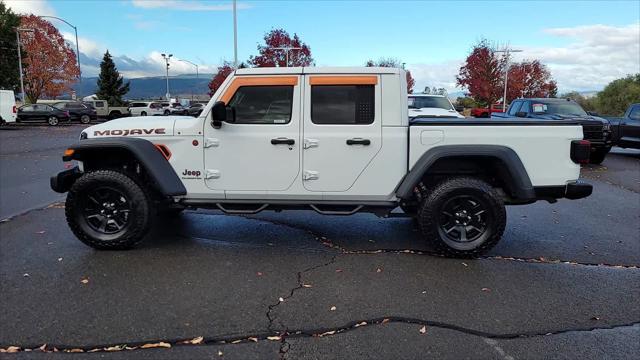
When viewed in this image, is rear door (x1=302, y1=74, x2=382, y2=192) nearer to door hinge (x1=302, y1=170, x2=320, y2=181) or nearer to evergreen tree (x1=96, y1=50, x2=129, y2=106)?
door hinge (x1=302, y1=170, x2=320, y2=181)

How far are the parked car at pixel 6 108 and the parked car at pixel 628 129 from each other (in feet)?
99.4

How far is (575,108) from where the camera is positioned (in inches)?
560

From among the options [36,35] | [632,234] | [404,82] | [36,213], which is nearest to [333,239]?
[404,82]

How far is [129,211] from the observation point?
17.1 feet

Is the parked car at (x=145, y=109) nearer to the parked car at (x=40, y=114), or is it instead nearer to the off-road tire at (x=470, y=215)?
the parked car at (x=40, y=114)

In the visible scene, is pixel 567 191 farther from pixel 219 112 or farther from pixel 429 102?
pixel 429 102

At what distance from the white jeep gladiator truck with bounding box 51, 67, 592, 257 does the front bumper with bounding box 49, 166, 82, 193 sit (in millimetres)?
289

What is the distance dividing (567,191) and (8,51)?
56.7m

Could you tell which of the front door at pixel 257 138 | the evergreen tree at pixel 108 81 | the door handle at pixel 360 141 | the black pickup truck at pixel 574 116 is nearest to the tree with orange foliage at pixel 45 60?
the evergreen tree at pixel 108 81

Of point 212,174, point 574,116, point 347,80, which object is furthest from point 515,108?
point 212,174

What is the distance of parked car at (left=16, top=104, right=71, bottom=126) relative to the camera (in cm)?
3262

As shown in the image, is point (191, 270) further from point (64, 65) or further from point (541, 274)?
point (64, 65)

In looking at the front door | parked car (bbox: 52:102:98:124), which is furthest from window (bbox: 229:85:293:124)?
parked car (bbox: 52:102:98:124)

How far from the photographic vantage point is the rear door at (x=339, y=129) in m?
5.04
